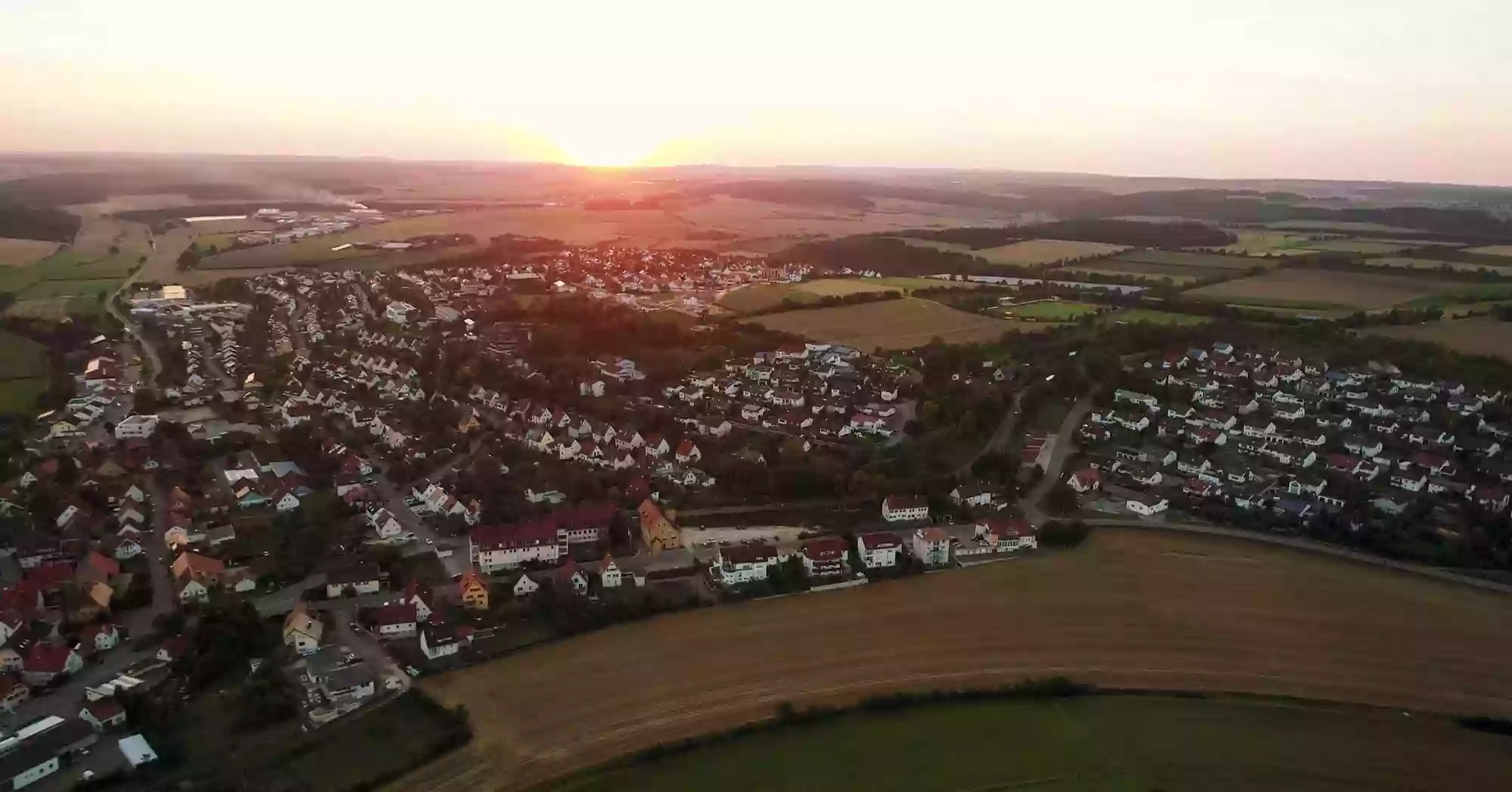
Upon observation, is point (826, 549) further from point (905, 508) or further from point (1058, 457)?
point (1058, 457)

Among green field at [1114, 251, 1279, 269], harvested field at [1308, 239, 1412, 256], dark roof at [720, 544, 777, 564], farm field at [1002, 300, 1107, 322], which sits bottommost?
dark roof at [720, 544, 777, 564]

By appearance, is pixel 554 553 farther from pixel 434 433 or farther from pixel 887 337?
pixel 887 337

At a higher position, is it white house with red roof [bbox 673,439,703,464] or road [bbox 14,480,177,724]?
white house with red roof [bbox 673,439,703,464]

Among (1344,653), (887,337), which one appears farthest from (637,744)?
(887,337)

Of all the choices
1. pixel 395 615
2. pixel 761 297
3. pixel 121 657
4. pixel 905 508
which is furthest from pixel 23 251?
pixel 905 508

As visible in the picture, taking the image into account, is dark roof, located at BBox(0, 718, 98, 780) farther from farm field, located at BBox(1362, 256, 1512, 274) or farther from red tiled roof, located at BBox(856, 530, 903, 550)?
farm field, located at BBox(1362, 256, 1512, 274)

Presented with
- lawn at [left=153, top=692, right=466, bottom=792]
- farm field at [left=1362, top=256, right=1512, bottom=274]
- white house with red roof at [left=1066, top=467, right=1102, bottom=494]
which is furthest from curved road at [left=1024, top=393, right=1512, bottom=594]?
farm field at [left=1362, top=256, right=1512, bottom=274]

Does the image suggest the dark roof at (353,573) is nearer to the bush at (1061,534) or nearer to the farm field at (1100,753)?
the farm field at (1100,753)
